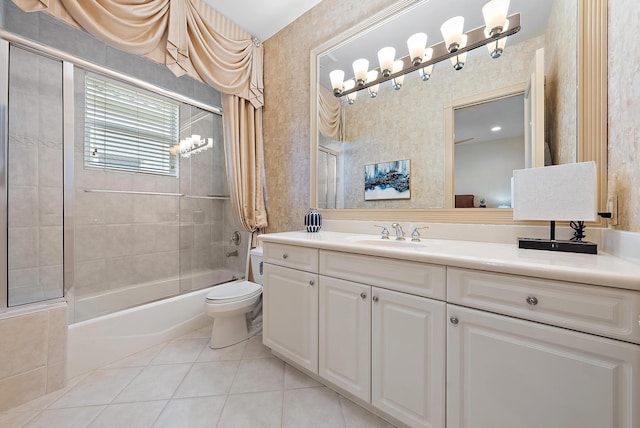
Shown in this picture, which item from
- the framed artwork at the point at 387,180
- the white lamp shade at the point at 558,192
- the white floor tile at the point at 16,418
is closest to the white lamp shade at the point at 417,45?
the framed artwork at the point at 387,180

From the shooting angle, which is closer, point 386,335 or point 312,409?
point 386,335

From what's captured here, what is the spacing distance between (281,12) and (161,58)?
1090 mm

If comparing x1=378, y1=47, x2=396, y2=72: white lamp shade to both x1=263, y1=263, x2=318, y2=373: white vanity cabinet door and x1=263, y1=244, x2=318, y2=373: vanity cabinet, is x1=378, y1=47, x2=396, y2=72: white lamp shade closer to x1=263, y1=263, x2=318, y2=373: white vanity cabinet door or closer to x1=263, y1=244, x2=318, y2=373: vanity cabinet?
x1=263, y1=244, x2=318, y2=373: vanity cabinet

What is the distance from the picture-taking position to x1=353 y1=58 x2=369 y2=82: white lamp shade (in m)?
1.77

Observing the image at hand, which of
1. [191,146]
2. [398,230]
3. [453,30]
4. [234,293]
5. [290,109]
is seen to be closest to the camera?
[453,30]

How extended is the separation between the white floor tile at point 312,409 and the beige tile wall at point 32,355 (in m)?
1.29

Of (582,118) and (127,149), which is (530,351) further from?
(127,149)

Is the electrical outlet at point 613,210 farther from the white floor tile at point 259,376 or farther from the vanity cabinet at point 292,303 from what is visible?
the white floor tile at point 259,376

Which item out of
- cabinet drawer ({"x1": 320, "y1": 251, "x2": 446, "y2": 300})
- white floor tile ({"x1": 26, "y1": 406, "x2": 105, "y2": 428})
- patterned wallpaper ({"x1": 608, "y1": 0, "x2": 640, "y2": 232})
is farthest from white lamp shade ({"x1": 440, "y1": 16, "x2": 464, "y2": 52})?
white floor tile ({"x1": 26, "y1": 406, "x2": 105, "y2": 428})

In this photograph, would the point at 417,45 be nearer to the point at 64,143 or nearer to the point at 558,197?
the point at 558,197

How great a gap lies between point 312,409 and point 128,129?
106 inches

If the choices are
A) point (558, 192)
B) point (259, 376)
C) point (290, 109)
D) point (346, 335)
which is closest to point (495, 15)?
point (558, 192)

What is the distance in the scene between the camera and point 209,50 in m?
1.93

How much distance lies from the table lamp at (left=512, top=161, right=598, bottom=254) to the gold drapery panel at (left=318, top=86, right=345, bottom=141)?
1.21 m
